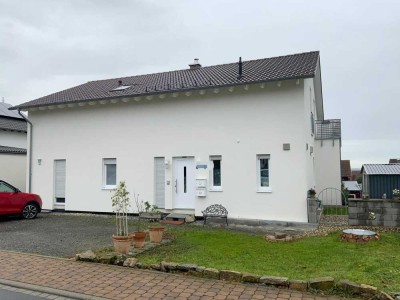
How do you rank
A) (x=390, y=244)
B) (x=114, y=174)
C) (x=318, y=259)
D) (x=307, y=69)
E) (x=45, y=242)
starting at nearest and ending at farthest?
(x=318, y=259) < (x=390, y=244) < (x=45, y=242) < (x=307, y=69) < (x=114, y=174)

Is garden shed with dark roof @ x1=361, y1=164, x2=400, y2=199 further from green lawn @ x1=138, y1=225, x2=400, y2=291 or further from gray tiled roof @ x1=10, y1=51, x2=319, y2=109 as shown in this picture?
gray tiled roof @ x1=10, y1=51, x2=319, y2=109

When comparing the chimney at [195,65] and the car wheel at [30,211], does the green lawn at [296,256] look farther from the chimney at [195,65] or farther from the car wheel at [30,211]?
the chimney at [195,65]

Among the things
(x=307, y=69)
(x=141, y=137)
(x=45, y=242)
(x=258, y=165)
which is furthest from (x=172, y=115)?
(x=45, y=242)

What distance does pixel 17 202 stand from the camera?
46.9 feet

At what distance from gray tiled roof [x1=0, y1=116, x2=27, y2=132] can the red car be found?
1184cm

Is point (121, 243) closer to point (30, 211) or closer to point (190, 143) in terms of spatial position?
point (190, 143)

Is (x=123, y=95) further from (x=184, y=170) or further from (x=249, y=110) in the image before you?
(x=249, y=110)

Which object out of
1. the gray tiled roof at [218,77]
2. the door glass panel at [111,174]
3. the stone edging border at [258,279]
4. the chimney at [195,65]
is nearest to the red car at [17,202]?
the door glass panel at [111,174]

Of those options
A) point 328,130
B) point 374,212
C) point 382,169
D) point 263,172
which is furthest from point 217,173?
point 328,130

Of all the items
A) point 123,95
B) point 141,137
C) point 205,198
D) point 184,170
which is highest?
point 123,95

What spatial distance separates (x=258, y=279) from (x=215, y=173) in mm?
7962

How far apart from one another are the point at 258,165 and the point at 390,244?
203 inches

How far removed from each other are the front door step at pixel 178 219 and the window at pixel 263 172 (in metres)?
2.76

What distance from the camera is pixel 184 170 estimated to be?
1441 cm
